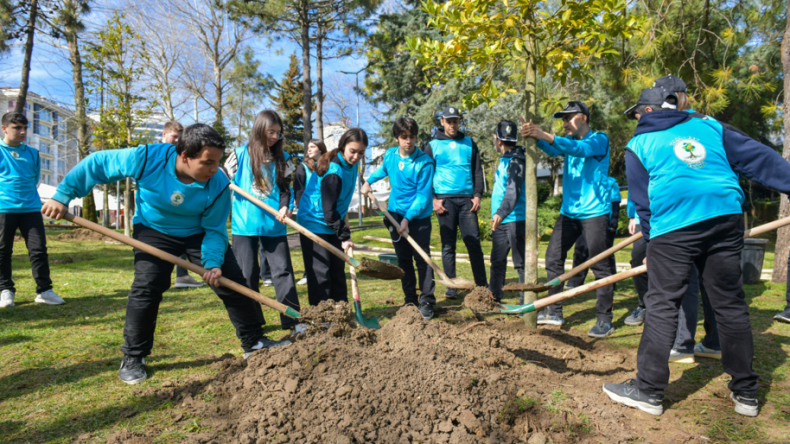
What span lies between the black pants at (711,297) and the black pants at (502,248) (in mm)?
2330

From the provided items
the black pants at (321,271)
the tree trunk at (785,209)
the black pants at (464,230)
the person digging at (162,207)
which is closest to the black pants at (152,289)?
the person digging at (162,207)

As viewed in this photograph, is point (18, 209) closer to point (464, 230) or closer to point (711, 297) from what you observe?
point (464, 230)

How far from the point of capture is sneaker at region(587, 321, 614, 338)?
4.07 meters

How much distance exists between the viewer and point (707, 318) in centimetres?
365

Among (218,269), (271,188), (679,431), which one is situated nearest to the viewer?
(679,431)

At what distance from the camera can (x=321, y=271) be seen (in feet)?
13.5

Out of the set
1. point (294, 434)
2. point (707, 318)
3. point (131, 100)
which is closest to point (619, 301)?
point (707, 318)

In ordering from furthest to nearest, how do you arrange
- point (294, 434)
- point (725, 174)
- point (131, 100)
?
point (131, 100)
point (725, 174)
point (294, 434)

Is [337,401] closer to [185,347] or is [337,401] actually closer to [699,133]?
[185,347]

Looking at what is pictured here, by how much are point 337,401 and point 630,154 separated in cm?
230

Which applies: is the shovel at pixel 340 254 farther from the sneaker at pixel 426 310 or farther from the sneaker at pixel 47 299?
the sneaker at pixel 47 299

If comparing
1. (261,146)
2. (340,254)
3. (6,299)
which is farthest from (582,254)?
(6,299)

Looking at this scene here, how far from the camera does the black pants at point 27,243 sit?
483cm

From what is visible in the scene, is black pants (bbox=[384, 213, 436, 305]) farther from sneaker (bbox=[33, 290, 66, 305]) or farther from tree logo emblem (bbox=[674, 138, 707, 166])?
sneaker (bbox=[33, 290, 66, 305])
